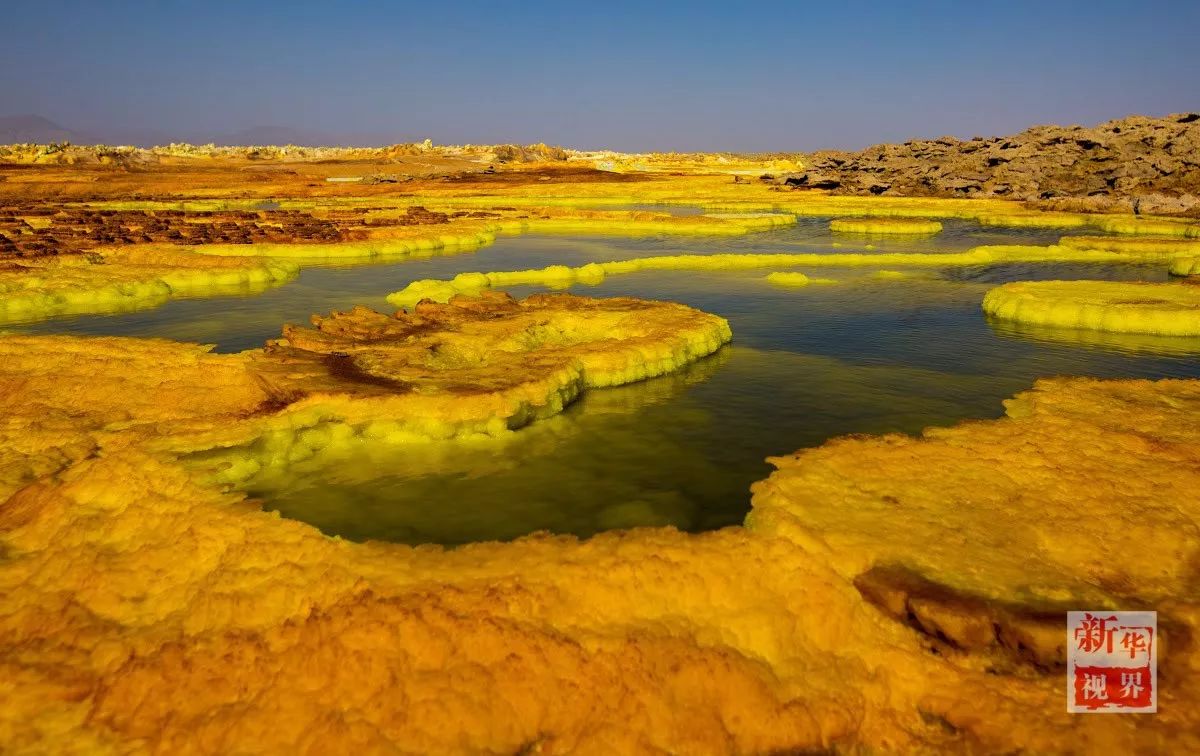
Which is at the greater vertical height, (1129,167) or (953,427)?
(1129,167)

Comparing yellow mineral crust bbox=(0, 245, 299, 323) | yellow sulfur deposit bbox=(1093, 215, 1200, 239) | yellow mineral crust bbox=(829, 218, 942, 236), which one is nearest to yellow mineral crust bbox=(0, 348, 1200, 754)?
yellow mineral crust bbox=(0, 245, 299, 323)

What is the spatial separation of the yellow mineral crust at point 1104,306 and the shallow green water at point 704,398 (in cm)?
74

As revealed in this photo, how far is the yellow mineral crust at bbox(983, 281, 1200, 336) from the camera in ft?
61.4

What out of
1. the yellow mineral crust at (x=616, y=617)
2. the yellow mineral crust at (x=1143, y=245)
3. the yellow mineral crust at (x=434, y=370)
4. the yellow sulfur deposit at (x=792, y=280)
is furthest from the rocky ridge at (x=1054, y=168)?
the yellow mineral crust at (x=616, y=617)

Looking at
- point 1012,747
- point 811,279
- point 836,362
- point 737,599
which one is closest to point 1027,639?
point 1012,747

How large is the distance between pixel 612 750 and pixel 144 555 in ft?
18.3

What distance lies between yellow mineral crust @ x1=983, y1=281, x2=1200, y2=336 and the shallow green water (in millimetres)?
738

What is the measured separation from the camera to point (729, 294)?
2498 centimetres

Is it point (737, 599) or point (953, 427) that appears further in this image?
point (953, 427)

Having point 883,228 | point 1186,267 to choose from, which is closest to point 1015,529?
point 1186,267

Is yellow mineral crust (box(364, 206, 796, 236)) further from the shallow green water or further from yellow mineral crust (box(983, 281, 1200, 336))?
yellow mineral crust (box(983, 281, 1200, 336))

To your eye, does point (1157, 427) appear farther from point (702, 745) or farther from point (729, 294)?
point (729, 294)

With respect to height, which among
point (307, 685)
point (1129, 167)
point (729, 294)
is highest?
point (1129, 167)

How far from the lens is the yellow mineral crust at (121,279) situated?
23.4m
